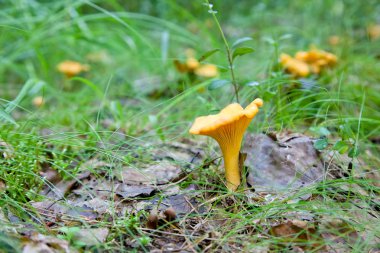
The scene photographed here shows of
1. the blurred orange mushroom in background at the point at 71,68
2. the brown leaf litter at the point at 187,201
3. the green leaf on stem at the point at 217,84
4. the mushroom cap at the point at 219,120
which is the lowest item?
the blurred orange mushroom in background at the point at 71,68

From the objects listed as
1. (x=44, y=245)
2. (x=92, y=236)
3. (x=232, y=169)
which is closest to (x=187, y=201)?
(x=232, y=169)

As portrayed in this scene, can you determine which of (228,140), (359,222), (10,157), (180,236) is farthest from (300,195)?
(10,157)

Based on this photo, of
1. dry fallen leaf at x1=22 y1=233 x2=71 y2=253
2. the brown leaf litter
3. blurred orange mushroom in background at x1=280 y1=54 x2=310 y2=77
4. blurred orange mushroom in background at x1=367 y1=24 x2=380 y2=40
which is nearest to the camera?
dry fallen leaf at x1=22 y1=233 x2=71 y2=253

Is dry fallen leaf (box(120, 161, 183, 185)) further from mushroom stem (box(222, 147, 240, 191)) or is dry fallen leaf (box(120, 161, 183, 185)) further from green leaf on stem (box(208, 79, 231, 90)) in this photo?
green leaf on stem (box(208, 79, 231, 90))

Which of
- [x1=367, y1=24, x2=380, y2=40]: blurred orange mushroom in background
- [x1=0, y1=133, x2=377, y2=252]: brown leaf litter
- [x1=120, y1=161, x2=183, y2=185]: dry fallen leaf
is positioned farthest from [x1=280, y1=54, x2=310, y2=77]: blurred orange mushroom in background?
[x1=367, y1=24, x2=380, y2=40]: blurred orange mushroom in background

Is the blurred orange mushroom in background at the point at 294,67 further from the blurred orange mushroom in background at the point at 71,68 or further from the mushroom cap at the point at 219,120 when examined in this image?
the blurred orange mushroom in background at the point at 71,68

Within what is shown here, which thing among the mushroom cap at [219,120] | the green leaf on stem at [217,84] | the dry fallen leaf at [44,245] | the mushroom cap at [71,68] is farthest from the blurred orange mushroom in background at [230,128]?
the mushroom cap at [71,68]

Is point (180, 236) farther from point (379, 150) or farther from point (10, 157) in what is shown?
point (379, 150)

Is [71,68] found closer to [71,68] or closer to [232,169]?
[71,68]
